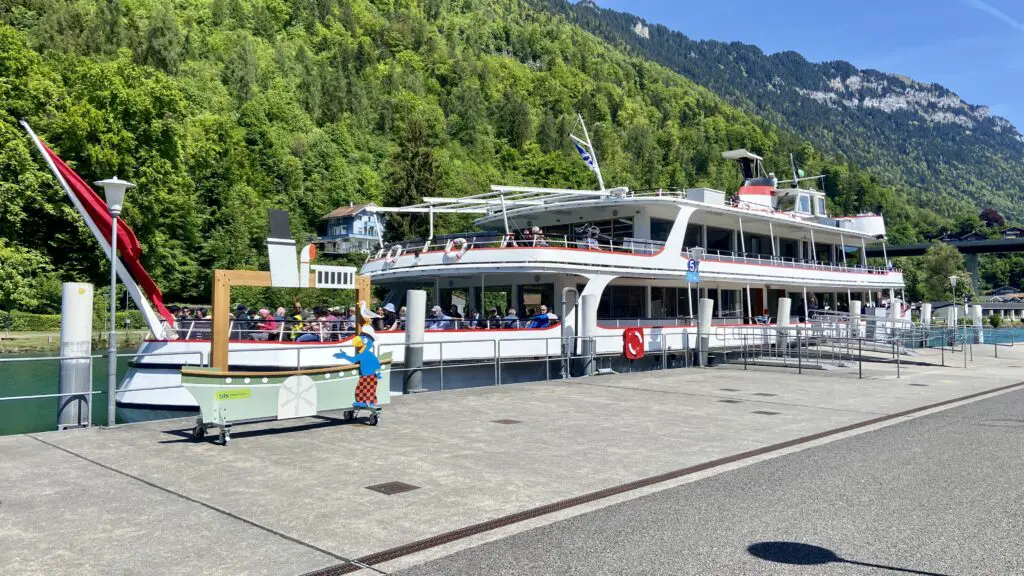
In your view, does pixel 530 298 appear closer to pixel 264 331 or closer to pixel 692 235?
pixel 692 235

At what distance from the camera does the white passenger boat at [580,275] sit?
16469mm

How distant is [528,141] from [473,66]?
32.3m

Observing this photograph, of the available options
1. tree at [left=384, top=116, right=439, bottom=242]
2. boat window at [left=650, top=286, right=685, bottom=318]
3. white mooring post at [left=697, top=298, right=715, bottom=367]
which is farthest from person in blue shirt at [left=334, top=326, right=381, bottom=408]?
tree at [left=384, top=116, right=439, bottom=242]

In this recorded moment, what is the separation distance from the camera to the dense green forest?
40.9 meters

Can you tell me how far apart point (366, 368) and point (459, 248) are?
10135 mm

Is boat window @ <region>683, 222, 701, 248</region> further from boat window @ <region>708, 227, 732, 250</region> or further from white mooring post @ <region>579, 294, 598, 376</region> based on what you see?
white mooring post @ <region>579, 294, 598, 376</region>

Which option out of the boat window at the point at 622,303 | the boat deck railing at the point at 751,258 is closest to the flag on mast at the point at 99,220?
the boat window at the point at 622,303

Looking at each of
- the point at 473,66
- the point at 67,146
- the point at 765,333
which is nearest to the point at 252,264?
the point at 67,146

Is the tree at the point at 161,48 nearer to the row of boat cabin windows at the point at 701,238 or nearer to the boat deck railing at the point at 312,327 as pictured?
the row of boat cabin windows at the point at 701,238

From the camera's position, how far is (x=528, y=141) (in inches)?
4663

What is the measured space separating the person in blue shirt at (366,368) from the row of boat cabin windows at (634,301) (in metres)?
10.9

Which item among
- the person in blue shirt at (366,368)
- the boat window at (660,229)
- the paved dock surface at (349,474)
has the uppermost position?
the boat window at (660,229)

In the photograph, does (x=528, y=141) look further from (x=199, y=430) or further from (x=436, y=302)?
(x=199, y=430)

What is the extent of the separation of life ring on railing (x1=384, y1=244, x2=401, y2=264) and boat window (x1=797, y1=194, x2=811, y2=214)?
2023cm
